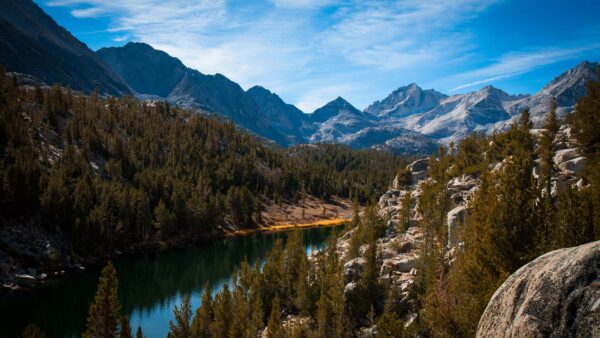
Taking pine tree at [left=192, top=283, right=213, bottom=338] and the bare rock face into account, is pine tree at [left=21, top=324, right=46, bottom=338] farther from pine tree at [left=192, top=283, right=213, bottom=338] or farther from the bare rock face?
the bare rock face

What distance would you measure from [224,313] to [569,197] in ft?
106

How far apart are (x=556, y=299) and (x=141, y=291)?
73.9 m

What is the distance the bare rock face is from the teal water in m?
38.8

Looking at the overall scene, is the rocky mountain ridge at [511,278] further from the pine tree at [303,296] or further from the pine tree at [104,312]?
the pine tree at [104,312]

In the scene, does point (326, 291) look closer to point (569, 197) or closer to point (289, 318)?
point (289, 318)

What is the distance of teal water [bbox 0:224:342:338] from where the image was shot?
5550 cm

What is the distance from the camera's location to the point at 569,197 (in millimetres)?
25594

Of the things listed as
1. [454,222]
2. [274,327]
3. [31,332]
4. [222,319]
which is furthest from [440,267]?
[31,332]

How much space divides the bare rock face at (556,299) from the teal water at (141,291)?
38830 millimetres

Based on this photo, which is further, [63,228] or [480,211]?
[63,228]

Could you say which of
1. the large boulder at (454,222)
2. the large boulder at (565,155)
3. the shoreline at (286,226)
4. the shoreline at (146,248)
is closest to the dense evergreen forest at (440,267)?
the large boulder at (565,155)

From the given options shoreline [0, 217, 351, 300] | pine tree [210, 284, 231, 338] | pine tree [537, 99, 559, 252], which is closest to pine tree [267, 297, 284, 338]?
pine tree [210, 284, 231, 338]

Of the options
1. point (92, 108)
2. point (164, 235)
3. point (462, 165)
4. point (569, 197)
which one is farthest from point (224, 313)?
point (92, 108)

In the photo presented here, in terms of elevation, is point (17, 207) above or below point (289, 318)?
above
